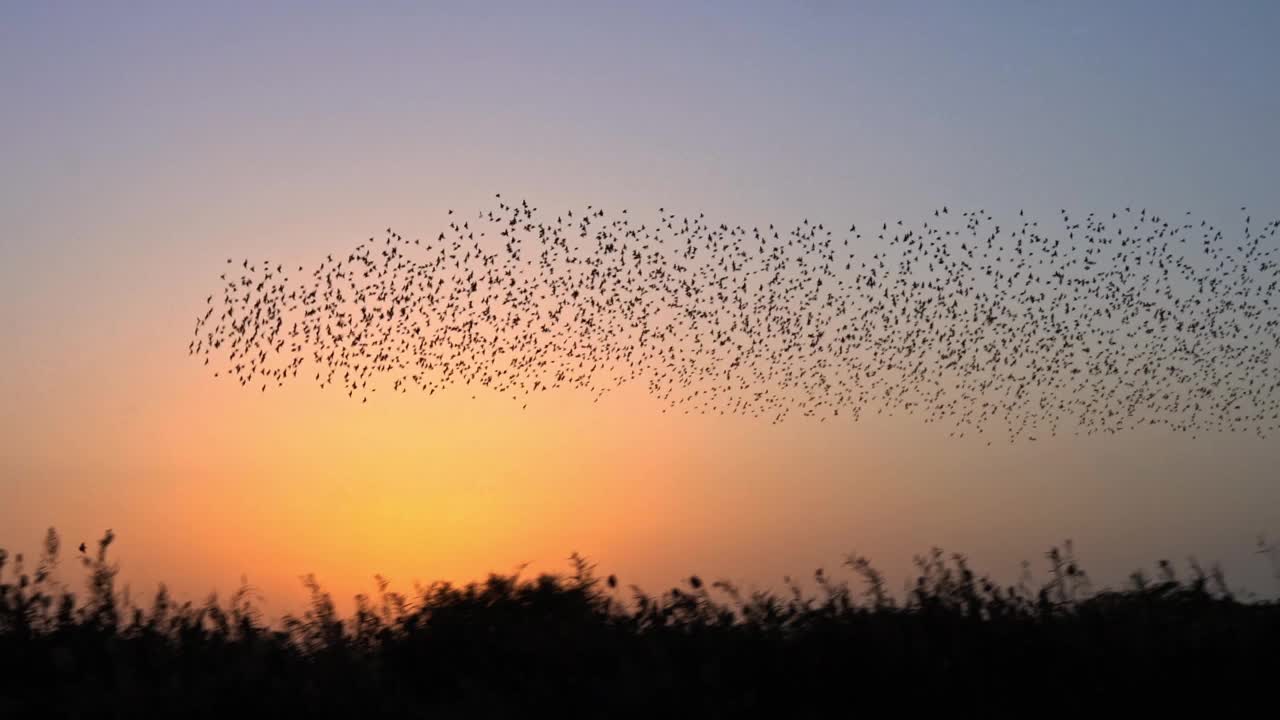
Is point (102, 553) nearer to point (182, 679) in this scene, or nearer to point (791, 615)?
point (182, 679)

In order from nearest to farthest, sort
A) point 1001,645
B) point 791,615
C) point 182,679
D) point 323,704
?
point 323,704 → point 182,679 → point 1001,645 → point 791,615

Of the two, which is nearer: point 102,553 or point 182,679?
point 182,679

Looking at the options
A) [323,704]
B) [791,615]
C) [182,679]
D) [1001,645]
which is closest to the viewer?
[323,704]

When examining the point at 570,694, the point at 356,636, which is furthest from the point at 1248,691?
the point at 356,636

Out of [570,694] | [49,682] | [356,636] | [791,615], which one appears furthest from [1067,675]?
[49,682]

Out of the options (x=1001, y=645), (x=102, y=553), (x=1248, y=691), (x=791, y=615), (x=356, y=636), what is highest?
(x=102, y=553)

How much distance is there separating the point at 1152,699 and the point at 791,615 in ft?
7.56

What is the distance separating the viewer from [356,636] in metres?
8.80

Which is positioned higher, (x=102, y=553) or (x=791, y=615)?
(x=102, y=553)

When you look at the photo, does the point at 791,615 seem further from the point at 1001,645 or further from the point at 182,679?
the point at 182,679

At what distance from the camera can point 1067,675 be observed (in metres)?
7.38

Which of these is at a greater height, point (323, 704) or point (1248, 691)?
point (323, 704)

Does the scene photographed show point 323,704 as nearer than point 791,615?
Yes

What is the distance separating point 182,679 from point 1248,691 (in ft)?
→ 18.6
